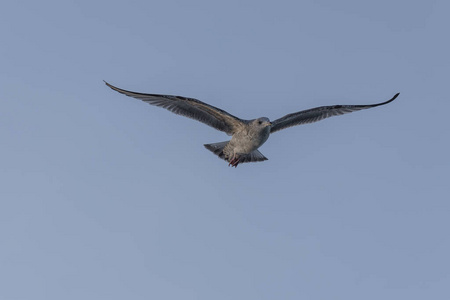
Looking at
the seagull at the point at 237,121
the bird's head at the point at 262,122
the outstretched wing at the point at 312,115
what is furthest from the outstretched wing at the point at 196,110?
the outstretched wing at the point at 312,115

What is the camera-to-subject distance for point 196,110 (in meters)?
27.3

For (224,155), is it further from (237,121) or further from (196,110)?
(196,110)

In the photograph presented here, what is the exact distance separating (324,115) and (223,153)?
16.2ft

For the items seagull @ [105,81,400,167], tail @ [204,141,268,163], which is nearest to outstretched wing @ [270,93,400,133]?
seagull @ [105,81,400,167]

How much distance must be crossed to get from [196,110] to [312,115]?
538 centimetres

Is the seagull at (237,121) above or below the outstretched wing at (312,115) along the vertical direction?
below

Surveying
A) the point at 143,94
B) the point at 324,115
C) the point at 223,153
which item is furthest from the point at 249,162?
the point at 143,94

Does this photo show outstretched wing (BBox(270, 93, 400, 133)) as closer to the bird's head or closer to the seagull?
the seagull

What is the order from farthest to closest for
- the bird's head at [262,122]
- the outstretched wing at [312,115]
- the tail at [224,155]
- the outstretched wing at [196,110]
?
the tail at [224,155] < the outstretched wing at [312,115] < the bird's head at [262,122] < the outstretched wing at [196,110]

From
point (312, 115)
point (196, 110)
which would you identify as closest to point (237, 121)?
point (196, 110)

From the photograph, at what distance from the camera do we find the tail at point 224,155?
2845cm

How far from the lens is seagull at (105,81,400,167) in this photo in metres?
26.3

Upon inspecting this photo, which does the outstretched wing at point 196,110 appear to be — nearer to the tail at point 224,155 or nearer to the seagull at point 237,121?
the seagull at point 237,121

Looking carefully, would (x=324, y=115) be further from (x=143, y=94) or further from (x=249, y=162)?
(x=143, y=94)
